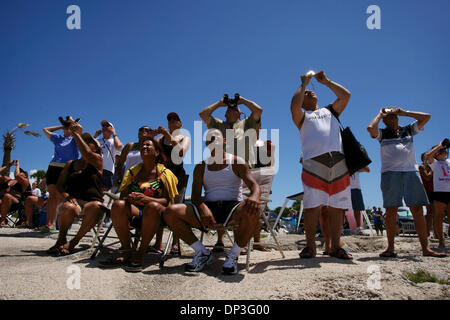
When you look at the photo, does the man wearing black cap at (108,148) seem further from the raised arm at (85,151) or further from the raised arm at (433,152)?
the raised arm at (433,152)

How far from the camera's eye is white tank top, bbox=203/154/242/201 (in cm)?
346

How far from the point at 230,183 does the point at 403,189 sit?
2.50 m

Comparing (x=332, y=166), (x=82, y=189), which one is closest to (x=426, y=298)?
(x=332, y=166)

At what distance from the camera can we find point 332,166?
3623mm

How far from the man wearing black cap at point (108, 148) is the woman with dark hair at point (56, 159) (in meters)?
0.58

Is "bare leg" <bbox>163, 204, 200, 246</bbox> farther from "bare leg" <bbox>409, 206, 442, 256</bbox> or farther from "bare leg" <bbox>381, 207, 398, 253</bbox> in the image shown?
"bare leg" <bbox>409, 206, 442, 256</bbox>

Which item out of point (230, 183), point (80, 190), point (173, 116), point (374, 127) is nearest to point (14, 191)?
point (80, 190)

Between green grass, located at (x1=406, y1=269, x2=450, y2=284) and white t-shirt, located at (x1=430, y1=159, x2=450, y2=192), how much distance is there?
322cm

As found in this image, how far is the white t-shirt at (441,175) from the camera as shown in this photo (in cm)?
539

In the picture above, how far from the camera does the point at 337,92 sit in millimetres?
3883

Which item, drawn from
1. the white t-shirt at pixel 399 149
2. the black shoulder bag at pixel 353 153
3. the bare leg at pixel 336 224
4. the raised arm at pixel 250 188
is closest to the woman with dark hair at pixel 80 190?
the raised arm at pixel 250 188

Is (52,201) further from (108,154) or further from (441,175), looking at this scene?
(441,175)

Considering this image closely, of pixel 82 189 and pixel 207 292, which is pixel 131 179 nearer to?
pixel 82 189

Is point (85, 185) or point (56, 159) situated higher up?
point (56, 159)
